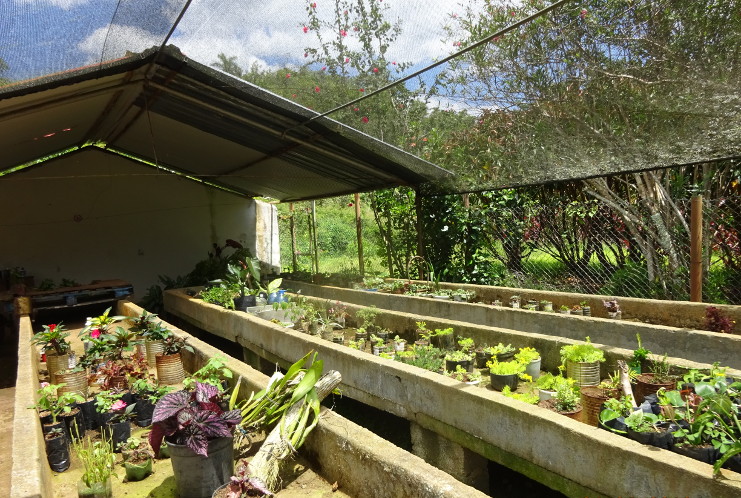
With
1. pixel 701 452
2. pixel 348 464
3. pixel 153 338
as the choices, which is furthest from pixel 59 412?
pixel 701 452

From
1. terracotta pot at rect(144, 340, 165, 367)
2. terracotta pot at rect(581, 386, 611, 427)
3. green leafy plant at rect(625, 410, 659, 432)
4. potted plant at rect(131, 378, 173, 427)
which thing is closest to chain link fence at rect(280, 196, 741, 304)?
terracotta pot at rect(581, 386, 611, 427)

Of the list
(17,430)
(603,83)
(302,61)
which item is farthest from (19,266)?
(603,83)

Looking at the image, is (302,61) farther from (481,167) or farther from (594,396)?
(594,396)

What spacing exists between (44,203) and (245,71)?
7.72 m

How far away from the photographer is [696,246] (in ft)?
18.7

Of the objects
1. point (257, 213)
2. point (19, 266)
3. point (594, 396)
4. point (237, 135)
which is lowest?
point (594, 396)

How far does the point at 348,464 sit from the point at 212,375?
1.63 m

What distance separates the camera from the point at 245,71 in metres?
6.00

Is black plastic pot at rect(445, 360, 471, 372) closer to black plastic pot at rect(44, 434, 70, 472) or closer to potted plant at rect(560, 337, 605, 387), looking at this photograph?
potted plant at rect(560, 337, 605, 387)

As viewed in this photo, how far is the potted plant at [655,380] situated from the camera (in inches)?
147

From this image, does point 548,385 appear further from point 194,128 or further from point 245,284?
point 194,128

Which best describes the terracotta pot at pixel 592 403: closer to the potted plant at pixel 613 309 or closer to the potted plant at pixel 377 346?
the potted plant at pixel 377 346

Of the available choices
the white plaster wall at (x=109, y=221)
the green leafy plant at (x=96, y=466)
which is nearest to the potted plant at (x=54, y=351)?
the green leafy plant at (x=96, y=466)

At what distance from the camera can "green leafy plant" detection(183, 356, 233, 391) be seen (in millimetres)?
3781
